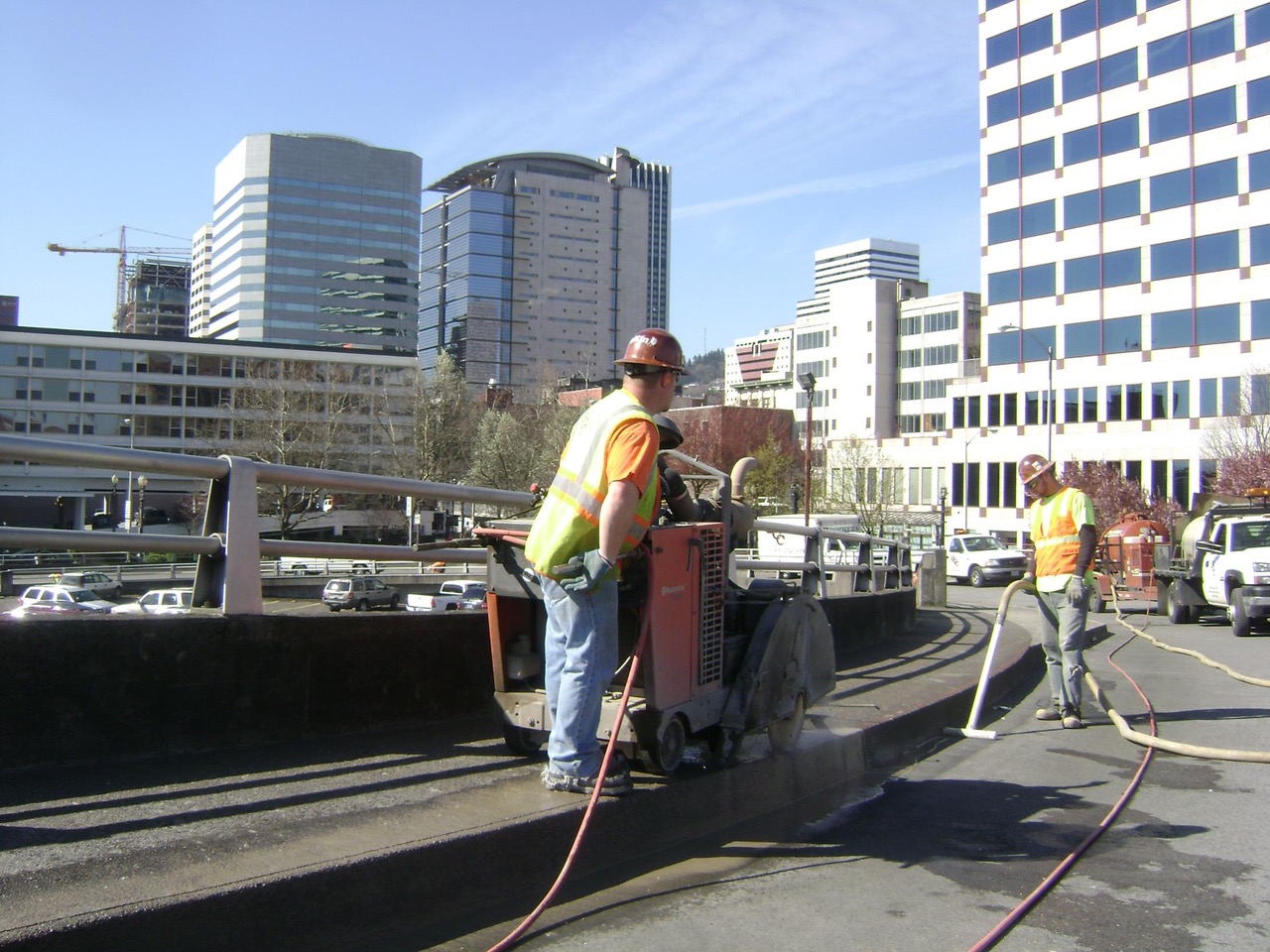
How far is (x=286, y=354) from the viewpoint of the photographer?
9100cm

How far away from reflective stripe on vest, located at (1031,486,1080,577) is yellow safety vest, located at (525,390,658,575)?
5218 mm

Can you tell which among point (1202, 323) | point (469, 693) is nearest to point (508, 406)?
point (1202, 323)

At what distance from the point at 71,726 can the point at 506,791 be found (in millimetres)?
1771

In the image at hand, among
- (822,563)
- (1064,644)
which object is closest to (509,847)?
(1064,644)

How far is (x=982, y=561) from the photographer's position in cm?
4447

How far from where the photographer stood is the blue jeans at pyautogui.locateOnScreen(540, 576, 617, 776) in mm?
4602

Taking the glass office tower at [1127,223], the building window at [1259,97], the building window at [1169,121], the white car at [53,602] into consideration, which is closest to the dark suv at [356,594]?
the white car at [53,602]

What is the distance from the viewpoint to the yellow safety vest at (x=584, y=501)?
459cm

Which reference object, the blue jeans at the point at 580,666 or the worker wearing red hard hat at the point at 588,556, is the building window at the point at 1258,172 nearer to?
the worker wearing red hard hat at the point at 588,556

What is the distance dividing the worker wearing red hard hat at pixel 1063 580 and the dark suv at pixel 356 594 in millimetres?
5174

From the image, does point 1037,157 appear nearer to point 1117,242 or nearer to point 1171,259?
point 1117,242

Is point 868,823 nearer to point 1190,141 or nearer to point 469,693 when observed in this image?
point 469,693

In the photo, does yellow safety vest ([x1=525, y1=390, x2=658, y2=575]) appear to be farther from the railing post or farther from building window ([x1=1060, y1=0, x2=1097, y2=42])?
building window ([x1=1060, y1=0, x2=1097, y2=42])

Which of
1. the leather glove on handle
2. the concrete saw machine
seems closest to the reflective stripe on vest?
the concrete saw machine
